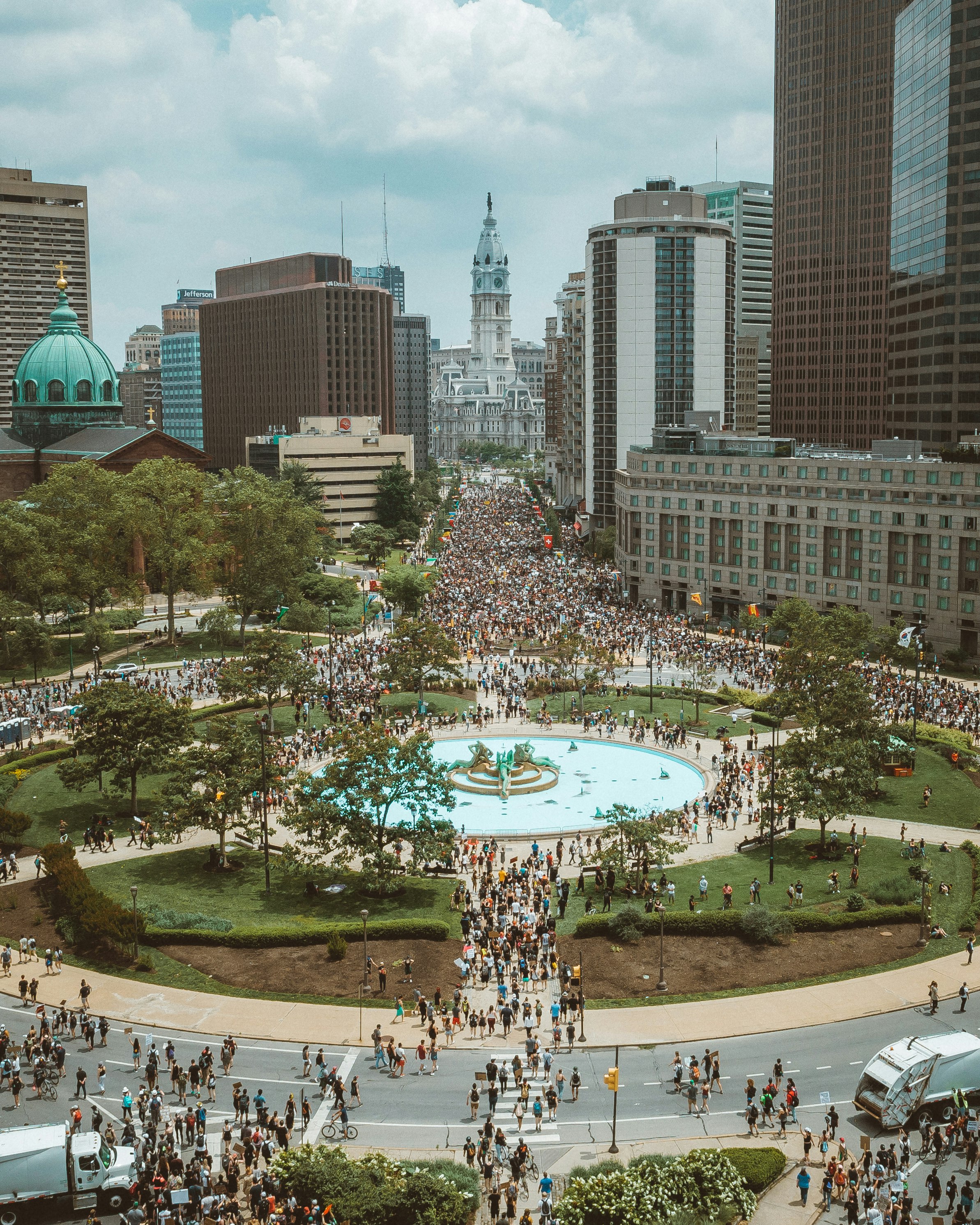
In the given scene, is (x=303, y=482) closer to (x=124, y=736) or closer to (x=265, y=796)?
(x=124, y=736)

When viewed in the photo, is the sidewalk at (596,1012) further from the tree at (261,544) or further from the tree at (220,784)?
the tree at (261,544)

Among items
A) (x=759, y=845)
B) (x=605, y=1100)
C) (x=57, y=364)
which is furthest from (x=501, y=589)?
(x=605, y=1100)

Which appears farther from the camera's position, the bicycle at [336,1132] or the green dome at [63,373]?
the green dome at [63,373]

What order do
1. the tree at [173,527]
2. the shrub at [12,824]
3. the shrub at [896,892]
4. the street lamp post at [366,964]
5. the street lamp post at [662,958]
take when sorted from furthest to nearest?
the tree at [173,527], the shrub at [12,824], the shrub at [896,892], the street lamp post at [662,958], the street lamp post at [366,964]

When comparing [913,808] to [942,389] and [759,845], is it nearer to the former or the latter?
[759,845]

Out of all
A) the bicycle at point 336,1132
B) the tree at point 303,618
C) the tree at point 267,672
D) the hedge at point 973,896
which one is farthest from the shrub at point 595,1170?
the tree at point 303,618
